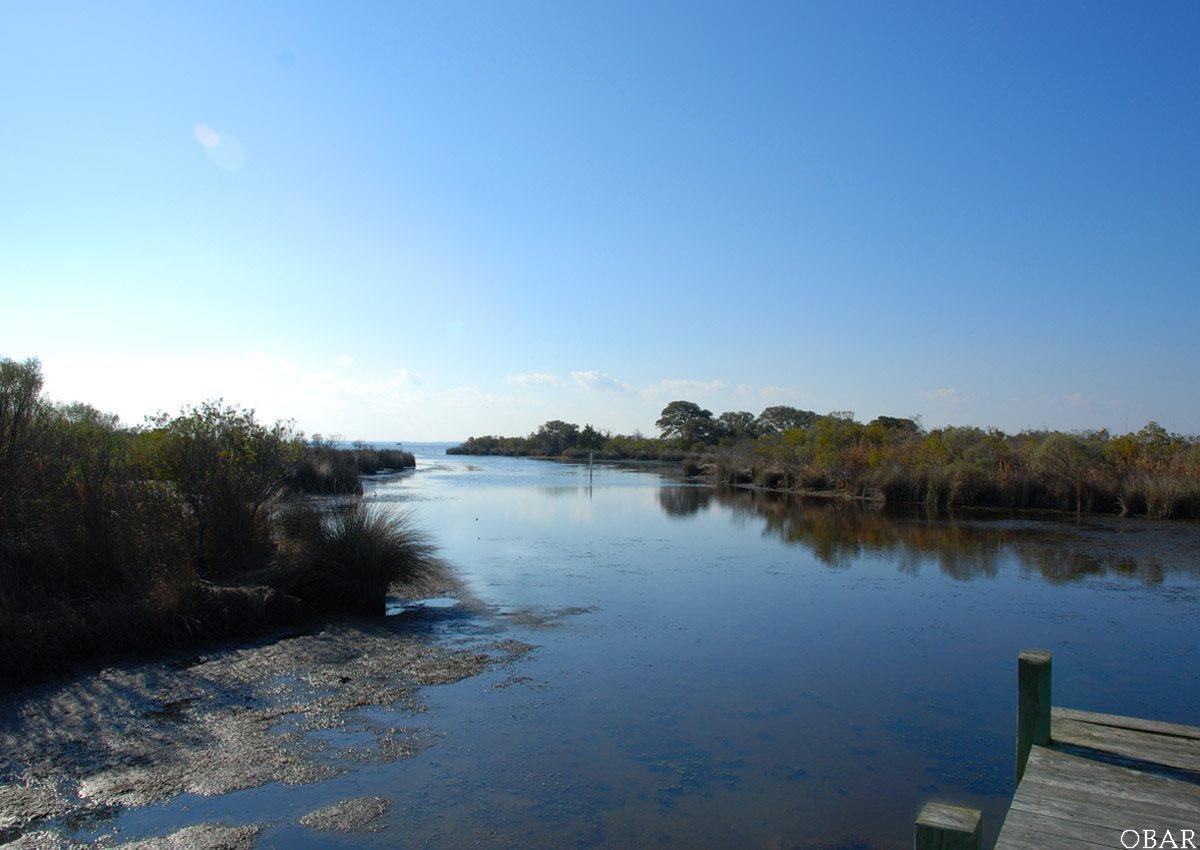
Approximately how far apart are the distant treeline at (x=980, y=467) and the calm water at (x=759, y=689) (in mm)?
9130

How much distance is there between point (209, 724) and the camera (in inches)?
246

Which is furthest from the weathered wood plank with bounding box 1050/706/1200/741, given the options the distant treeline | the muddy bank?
the distant treeline

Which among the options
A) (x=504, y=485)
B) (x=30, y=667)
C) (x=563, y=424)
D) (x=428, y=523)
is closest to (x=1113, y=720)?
(x=30, y=667)

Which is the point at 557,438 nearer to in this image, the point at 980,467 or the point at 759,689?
the point at 980,467

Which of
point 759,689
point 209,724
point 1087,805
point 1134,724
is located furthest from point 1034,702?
point 209,724

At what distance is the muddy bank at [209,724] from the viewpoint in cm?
507

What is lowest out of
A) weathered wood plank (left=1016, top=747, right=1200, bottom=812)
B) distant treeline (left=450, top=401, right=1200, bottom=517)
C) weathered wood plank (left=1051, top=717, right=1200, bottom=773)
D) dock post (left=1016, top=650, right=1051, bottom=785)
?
weathered wood plank (left=1016, top=747, right=1200, bottom=812)

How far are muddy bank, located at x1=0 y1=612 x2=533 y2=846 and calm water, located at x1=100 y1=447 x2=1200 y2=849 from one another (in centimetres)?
29

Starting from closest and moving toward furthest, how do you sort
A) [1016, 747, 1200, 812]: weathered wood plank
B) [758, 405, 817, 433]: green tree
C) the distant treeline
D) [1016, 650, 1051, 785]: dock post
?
[1016, 747, 1200, 812]: weathered wood plank
[1016, 650, 1051, 785]: dock post
the distant treeline
[758, 405, 817, 433]: green tree

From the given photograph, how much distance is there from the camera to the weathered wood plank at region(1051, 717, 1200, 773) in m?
4.57

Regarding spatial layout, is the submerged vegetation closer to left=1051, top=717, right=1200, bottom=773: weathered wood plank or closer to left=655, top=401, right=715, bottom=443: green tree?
left=1051, top=717, right=1200, bottom=773: weathered wood plank

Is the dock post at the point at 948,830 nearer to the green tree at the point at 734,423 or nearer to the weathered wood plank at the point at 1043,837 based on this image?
the weathered wood plank at the point at 1043,837

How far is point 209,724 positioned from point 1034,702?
224 inches

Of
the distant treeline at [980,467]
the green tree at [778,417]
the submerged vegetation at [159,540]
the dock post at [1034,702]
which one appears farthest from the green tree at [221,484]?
the green tree at [778,417]
